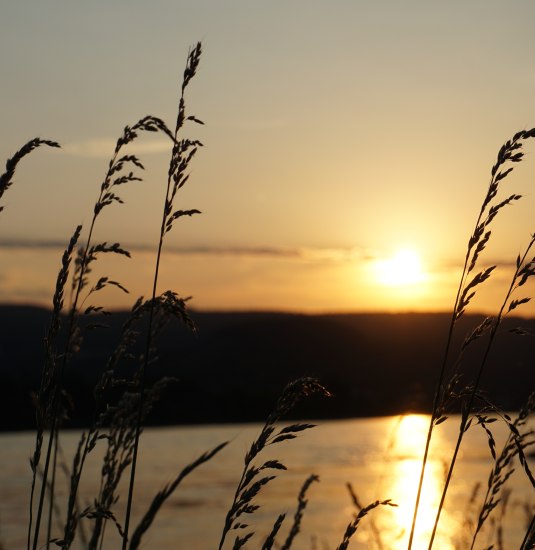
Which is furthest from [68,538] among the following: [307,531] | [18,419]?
[18,419]

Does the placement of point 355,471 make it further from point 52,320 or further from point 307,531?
point 52,320

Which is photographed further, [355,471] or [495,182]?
[355,471]

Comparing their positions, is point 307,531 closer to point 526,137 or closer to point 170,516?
point 170,516

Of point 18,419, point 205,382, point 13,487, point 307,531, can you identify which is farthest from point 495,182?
point 205,382

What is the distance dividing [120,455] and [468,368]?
114 centimetres

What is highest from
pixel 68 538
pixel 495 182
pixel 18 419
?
pixel 495 182

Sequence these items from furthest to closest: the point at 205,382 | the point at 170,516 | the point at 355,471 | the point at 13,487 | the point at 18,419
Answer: the point at 205,382
the point at 18,419
the point at 355,471
the point at 13,487
the point at 170,516

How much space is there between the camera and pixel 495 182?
2920mm

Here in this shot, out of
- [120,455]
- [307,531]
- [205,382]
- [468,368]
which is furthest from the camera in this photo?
[205,382]

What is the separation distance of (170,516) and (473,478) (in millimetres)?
16144

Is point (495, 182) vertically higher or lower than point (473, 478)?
higher

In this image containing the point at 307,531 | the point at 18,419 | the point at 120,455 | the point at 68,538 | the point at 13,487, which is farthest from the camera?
the point at 18,419

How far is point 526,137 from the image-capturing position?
2.92 meters

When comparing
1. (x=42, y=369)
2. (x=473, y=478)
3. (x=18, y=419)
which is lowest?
(x=18, y=419)
